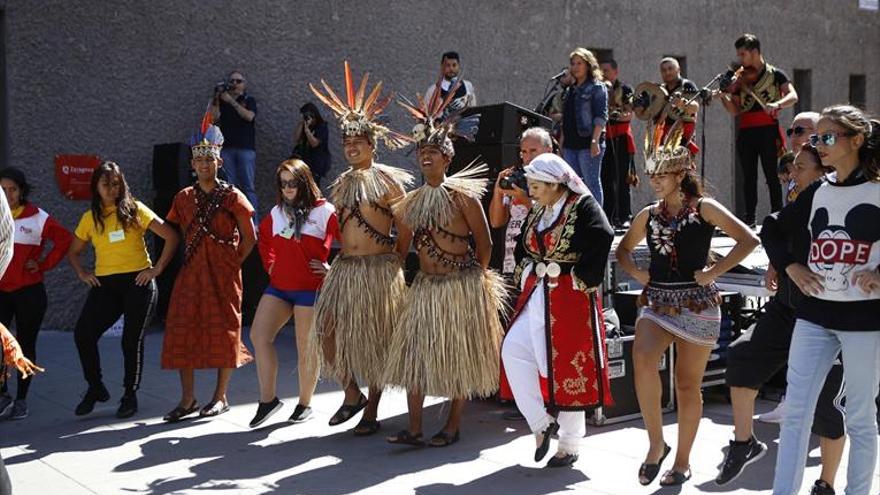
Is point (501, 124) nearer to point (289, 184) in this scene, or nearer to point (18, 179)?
point (289, 184)

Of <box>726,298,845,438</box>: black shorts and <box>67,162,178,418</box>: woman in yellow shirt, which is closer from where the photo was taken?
<box>726,298,845,438</box>: black shorts

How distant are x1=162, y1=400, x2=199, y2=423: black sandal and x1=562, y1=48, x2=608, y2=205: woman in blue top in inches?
183

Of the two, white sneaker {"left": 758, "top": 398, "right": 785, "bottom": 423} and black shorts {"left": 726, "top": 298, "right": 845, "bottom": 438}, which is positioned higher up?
black shorts {"left": 726, "top": 298, "right": 845, "bottom": 438}

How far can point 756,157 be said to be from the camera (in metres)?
10.5

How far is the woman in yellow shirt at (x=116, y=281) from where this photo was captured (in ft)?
23.9

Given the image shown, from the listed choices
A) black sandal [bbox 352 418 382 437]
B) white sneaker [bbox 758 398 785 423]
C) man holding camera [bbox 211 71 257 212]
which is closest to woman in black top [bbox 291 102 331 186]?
man holding camera [bbox 211 71 257 212]

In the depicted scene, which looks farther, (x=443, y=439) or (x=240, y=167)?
(x=240, y=167)

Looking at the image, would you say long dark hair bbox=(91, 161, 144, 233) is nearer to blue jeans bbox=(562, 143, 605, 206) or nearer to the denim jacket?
the denim jacket

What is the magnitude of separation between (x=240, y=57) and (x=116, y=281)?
189 inches

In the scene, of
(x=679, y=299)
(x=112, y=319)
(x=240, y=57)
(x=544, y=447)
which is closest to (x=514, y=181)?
(x=679, y=299)

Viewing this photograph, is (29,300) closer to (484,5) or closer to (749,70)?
(749,70)

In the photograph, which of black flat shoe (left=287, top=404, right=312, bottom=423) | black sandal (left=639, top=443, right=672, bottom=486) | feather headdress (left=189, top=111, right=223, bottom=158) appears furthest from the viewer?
feather headdress (left=189, top=111, right=223, bottom=158)

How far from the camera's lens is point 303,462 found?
19.9 feet

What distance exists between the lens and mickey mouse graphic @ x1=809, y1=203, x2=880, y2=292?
4.37 meters
